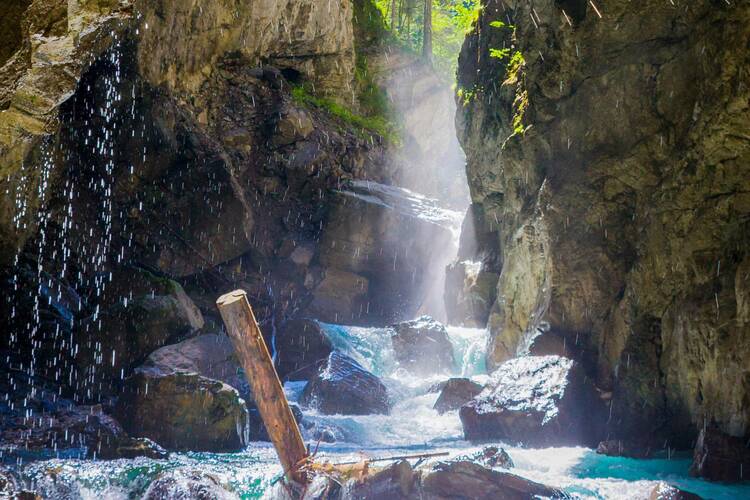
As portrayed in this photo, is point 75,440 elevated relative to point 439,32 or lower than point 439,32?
lower

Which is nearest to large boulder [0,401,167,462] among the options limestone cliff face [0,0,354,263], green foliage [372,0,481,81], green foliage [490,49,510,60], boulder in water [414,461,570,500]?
limestone cliff face [0,0,354,263]

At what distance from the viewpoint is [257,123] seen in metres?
20.8

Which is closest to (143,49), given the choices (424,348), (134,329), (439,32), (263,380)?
(134,329)

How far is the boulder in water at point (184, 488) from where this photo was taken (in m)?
6.64

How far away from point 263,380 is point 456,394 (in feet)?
26.2

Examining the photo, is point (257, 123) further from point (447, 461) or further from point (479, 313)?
point (447, 461)

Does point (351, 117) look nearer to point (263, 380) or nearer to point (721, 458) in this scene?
point (721, 458)

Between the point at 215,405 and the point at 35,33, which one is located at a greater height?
the point at 35,33

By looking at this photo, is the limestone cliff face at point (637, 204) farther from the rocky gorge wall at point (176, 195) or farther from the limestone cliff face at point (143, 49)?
the limestone cliff face at point (143, 49)

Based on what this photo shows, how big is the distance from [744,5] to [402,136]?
2190cm

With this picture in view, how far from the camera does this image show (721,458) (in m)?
8.22

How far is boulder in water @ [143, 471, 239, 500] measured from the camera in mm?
6637

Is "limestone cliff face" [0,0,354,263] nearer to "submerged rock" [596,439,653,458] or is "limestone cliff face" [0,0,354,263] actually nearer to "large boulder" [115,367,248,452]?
"large boulder" [115,367,248,452]

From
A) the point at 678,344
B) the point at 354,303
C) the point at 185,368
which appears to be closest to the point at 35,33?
the point at 185,368
